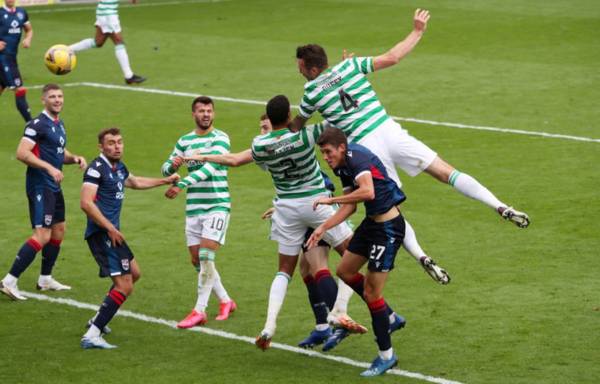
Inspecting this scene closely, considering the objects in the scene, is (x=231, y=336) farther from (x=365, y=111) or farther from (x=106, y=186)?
(x=365, y=111)

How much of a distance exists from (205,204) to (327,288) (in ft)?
6.05

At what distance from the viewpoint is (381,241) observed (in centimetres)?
1121

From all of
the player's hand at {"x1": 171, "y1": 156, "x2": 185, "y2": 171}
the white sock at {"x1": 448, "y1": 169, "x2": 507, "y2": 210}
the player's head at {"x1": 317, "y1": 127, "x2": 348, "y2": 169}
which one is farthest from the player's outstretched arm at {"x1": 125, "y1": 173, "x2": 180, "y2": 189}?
the white sock at {"x1": 448, "y1": 169, "x2": 507, "y2": 210}

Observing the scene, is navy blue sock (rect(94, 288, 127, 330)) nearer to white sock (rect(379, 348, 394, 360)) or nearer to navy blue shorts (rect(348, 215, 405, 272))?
navy blue shorts (rect(348, 215, 405, 272))

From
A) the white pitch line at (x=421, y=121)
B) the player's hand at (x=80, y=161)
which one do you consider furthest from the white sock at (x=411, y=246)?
the white pitch line at (x=421, y=121)

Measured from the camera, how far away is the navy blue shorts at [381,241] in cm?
1119

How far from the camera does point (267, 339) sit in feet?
37.4

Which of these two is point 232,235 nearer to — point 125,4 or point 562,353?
point 562,353

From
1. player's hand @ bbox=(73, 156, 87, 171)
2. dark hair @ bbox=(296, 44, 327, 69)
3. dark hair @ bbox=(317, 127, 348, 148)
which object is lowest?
player's hand @ bbox=(73, 156, 87, 171)

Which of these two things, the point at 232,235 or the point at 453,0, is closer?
the point at 232,235

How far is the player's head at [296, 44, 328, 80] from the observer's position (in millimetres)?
12008

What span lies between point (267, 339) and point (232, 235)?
527cm

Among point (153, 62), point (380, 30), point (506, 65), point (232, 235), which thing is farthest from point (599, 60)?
point (232, 235)

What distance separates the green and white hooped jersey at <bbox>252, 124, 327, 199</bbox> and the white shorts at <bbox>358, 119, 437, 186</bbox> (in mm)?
591
